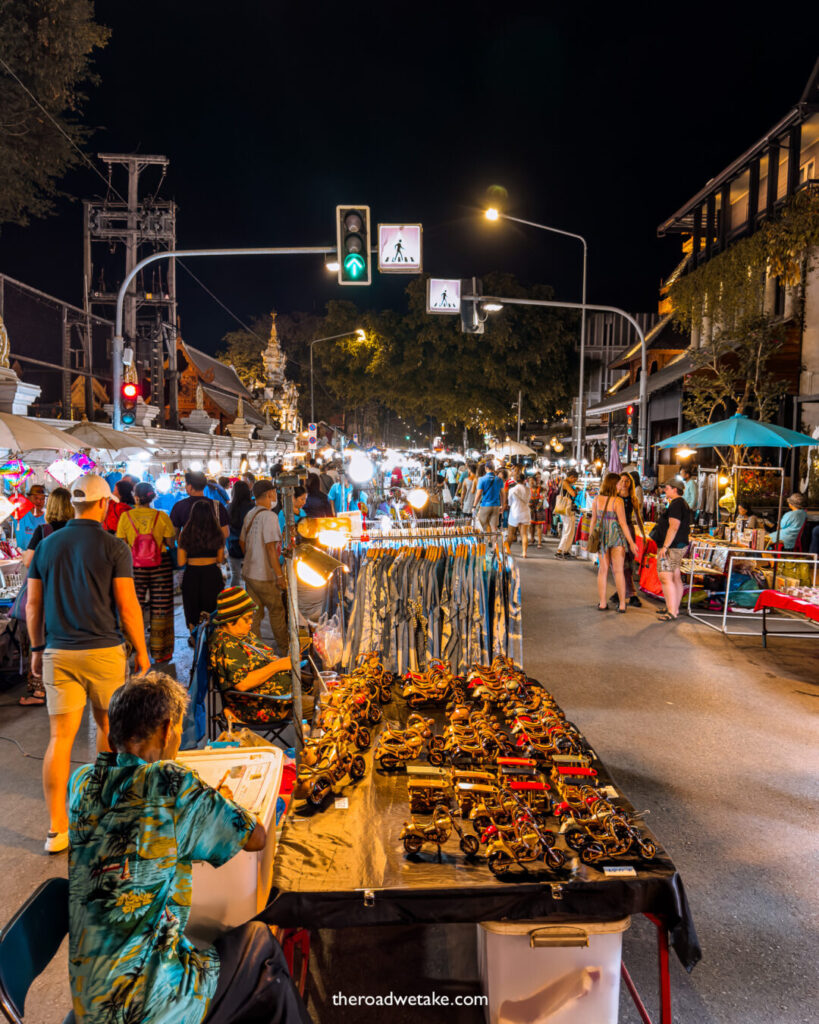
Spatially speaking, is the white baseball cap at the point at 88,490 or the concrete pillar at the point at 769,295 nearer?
the white baseball cap at the point at 88,490

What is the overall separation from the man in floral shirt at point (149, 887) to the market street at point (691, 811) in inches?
40.3

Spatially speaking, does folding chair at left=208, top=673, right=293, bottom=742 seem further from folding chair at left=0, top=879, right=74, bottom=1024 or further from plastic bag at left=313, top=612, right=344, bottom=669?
folding chair at left=0, top=879, right=74, bottom=1024

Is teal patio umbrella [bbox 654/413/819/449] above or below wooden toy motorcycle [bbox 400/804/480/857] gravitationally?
above

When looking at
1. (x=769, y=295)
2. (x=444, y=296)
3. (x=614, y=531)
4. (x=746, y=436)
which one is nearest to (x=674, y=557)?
(x=614, y=531)

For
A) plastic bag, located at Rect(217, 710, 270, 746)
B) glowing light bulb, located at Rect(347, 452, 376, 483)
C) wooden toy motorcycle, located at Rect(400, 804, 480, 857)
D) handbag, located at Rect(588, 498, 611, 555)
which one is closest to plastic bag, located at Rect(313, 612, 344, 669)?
plastic bag, located at Rect(217, 710, 270, 746)

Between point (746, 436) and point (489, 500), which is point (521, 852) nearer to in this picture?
point (746, 436)

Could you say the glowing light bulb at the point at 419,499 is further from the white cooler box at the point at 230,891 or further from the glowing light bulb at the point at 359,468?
the white cooler box at the point at 230,891

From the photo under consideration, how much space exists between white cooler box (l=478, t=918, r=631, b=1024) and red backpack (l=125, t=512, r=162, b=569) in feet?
19.0

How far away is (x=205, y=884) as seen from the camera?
237 centimetres

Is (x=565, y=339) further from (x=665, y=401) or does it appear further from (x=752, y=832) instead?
(x=752, y=832)

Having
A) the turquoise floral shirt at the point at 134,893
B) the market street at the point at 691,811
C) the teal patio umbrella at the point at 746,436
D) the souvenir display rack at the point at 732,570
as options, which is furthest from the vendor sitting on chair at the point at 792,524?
the turquoise floral shirt at the point at 134,893

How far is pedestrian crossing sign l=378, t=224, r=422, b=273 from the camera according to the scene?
426 inches

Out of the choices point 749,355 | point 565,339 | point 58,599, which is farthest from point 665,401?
point 58,599

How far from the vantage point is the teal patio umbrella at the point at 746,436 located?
10.4 metres
